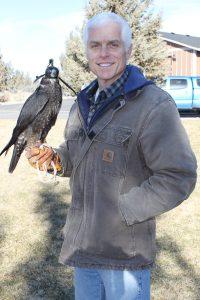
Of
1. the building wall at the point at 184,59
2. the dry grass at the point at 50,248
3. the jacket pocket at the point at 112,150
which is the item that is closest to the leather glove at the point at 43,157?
the jacket pocket at the point at 112,150

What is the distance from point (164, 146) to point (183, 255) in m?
3.00

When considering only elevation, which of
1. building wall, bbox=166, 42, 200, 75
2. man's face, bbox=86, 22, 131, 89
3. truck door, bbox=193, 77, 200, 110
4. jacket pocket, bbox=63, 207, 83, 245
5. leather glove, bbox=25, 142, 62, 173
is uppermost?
man's face, bbox=86, 22, 131, 89

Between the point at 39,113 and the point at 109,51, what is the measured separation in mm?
638

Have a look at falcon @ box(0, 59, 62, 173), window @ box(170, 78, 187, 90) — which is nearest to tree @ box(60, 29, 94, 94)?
window @ box(170, 78, 187, 90)

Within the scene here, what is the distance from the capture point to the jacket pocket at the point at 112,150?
214 cm

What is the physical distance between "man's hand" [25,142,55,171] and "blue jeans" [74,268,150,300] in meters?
0.61

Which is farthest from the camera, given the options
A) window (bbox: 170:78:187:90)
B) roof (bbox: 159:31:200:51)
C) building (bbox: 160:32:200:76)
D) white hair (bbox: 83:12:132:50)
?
building (bbox: 160:32:200:76)

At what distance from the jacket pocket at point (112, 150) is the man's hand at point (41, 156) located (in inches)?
17.3

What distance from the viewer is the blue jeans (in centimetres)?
224

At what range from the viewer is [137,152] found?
2146 millimetres

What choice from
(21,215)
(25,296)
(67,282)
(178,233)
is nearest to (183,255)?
(178,233)

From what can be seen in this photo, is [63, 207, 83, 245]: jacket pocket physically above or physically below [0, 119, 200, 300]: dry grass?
above

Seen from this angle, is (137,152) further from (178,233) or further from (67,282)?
(178,233)

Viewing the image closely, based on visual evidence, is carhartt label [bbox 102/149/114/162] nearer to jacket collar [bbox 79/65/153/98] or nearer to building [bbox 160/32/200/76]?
jacket collar [bbox 79/65/153/98]
